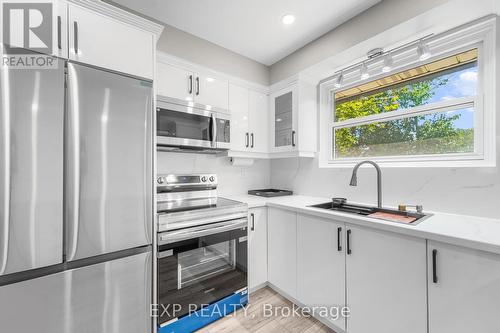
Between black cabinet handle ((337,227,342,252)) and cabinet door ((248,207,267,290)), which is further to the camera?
cabinet door ((248,207,267,290))

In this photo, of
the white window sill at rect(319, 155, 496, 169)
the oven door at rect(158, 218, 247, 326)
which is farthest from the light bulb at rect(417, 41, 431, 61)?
the oven door at rect(158, 218, 247, 326)

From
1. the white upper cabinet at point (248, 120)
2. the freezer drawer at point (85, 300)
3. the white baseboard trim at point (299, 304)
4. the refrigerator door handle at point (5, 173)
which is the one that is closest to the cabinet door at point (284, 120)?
the white upper cabinet at point (248, 120)

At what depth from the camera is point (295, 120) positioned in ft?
7.68

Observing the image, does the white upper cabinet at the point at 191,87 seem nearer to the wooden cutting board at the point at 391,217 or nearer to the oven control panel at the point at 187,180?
the oven control panel at the point at 187,180

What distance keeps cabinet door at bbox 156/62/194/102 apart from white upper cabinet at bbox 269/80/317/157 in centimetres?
105

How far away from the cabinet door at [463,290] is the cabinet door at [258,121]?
1.80m

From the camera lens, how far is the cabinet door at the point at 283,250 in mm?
1903

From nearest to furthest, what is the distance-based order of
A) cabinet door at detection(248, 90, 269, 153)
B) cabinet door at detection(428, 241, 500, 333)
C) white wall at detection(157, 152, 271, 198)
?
cabinet door at detection(428, 241, 500, 333) < white wall at detection(157, 152, 271, 198) < cabinet door at detection(248, 90, 269, 153)

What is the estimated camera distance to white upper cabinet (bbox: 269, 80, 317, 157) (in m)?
2.33

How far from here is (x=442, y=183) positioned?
1.58 meters

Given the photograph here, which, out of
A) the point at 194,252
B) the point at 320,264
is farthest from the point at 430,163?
the point at 194,252

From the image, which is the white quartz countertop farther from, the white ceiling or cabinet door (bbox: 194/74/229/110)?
the white ceiling

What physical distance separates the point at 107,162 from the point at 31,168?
0.31 m

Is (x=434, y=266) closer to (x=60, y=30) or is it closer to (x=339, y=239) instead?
(x=339, y=239)
